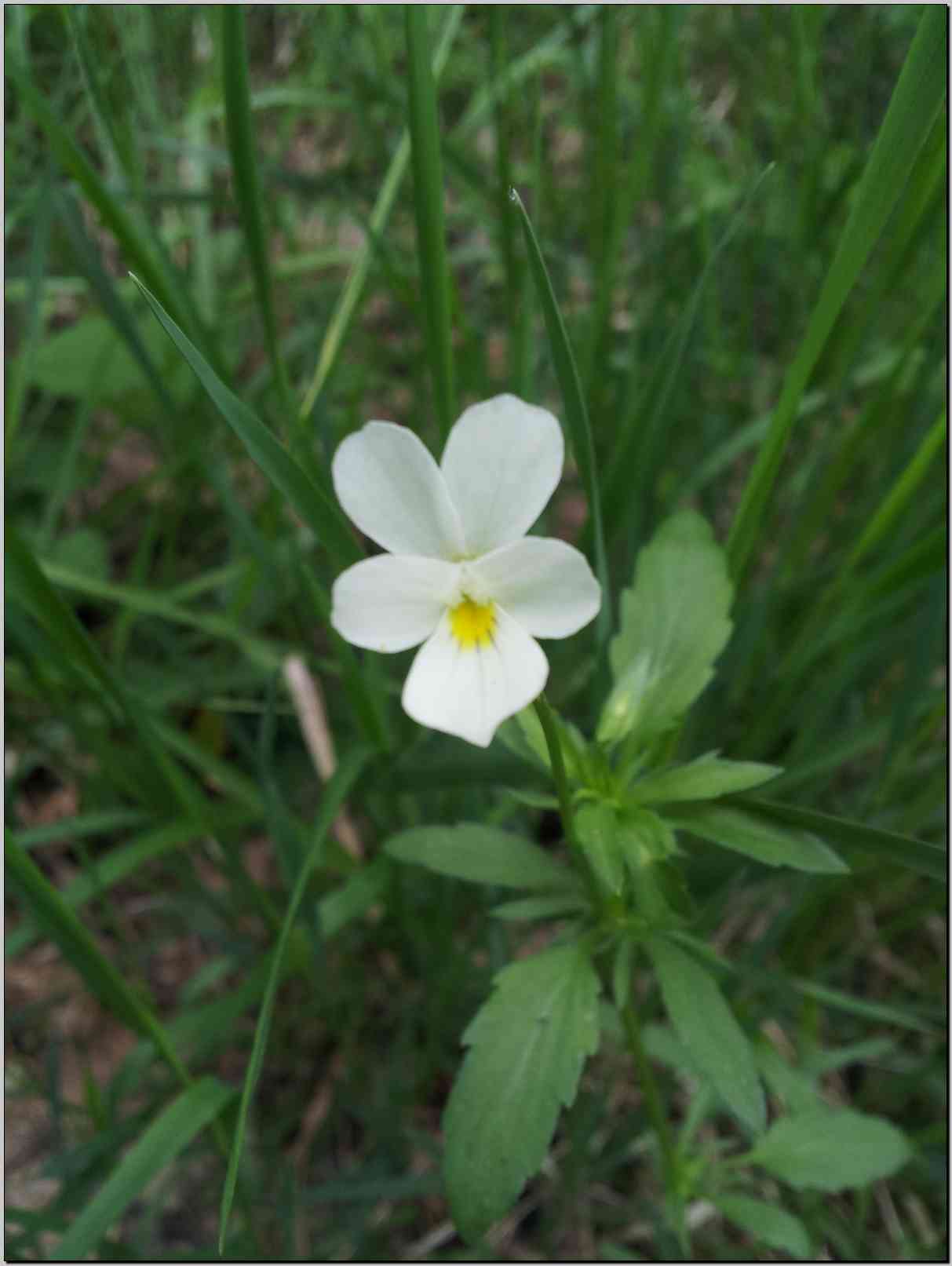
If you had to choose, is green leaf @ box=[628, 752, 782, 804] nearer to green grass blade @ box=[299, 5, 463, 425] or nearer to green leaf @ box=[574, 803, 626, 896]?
green leaf @ box=[574, 803, 626, 896]

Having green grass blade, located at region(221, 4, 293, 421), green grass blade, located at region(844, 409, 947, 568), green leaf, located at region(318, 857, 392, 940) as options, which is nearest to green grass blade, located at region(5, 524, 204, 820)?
green leaf, located at region(318, 857, 392, 940)

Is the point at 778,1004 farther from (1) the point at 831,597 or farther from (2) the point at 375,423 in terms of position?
(2) the point at 375,423

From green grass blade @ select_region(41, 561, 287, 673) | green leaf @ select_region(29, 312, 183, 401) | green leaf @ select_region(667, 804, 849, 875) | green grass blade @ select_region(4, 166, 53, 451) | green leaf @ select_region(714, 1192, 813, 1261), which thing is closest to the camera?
green leaf @ select_region(667, 804, 849, 875)

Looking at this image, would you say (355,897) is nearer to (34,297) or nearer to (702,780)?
(702,780)

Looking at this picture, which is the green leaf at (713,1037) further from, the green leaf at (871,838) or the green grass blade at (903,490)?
the green grass blade at (903,490)

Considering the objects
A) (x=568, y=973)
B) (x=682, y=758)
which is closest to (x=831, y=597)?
(x=682, y=758)

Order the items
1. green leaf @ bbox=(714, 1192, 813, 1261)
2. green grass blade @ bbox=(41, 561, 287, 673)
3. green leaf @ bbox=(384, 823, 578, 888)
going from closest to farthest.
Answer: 1. green leaf @ bbox=(384, 823, 578, 888)
2. green leaf @ bbox=(714, 1192, 813, 1261)
3. green grass blade @ bbox=(41, 561, 287, 673)
